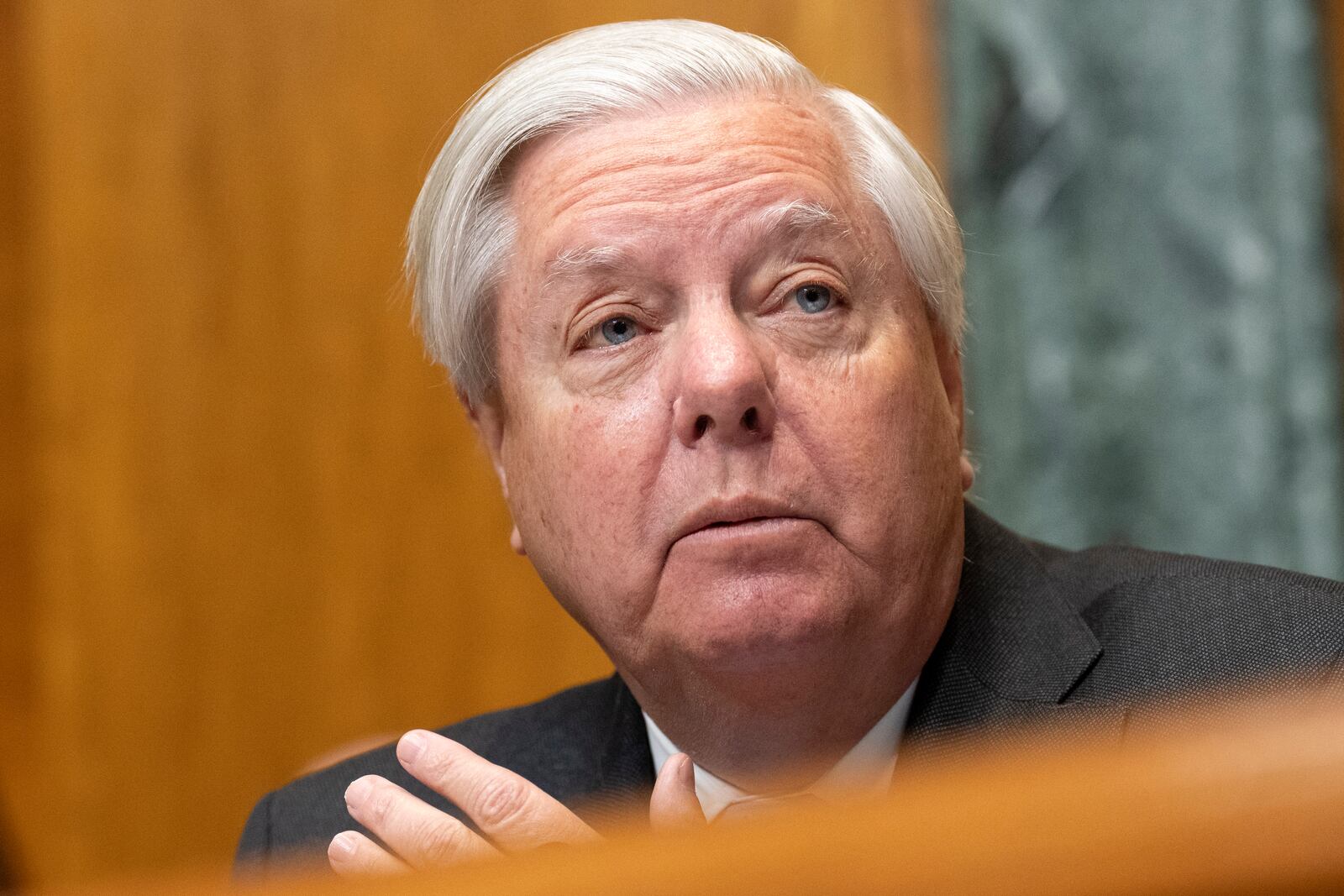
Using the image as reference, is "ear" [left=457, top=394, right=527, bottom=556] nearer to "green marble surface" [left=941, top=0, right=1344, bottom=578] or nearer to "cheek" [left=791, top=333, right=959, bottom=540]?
"cheek" [left=791, top=333, right=959, bottom=540]

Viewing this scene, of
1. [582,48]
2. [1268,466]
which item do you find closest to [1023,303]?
[1268,466]

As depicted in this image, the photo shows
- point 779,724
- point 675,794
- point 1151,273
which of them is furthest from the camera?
point 1151,273

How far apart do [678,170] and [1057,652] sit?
61cm

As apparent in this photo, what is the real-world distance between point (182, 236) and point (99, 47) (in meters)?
0.48

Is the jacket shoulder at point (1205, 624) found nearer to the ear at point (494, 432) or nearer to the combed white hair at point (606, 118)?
the combed white hair at point (606, 118)

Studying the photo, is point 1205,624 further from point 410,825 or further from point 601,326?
point 410,825

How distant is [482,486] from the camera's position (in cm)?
314

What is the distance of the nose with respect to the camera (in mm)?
1347

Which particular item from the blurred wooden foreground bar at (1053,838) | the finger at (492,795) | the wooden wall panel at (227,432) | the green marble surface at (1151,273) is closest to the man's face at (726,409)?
the finger at (492,795)

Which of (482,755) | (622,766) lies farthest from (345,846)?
(482,755)

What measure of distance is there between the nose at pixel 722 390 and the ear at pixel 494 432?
33cm

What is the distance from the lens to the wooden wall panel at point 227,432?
3146mm

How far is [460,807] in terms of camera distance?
1153mm

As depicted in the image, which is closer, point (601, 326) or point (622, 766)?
point (601, 326)
